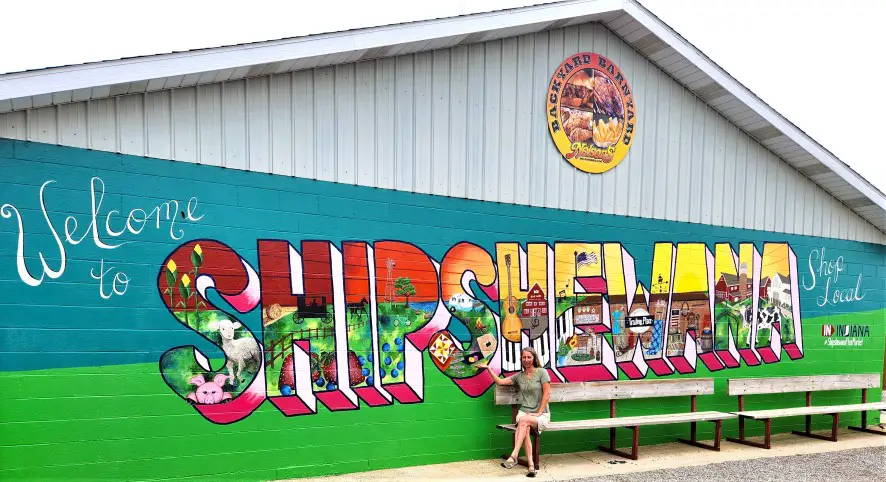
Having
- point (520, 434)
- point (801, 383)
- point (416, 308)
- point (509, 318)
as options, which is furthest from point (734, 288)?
point (416, 308)

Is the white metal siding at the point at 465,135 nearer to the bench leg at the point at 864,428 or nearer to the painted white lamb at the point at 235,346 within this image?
the painted white lamb at the point at 235,346

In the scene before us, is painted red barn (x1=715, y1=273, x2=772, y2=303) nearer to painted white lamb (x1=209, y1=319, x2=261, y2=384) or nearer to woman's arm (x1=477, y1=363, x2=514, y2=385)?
woman's arm (x1=477, y1=363, x2=514, y2=385)

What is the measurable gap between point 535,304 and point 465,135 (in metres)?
2.02

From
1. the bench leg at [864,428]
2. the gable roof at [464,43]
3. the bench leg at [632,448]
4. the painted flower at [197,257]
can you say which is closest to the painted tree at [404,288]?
the painted flower at [197,257]

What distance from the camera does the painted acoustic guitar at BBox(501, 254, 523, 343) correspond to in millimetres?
8039

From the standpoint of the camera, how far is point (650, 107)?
912 centimetres

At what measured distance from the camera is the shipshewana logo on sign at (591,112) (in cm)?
845

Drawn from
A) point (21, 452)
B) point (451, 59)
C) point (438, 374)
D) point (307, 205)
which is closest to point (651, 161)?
point (451, 59)

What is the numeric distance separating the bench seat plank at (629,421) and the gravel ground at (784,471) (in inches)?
22.8

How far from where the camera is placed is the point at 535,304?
8258 mm

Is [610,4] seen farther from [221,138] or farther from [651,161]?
[221,138]

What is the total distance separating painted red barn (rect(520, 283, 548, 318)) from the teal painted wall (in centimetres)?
40

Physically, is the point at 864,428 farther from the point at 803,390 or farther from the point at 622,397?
the point at 622,397

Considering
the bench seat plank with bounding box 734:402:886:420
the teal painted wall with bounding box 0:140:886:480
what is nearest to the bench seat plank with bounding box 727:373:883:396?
the bench seat plank with bounding box 734:402:886:420
